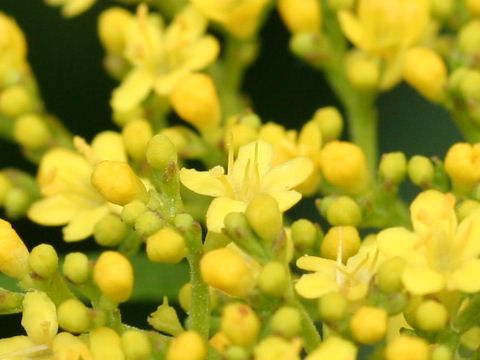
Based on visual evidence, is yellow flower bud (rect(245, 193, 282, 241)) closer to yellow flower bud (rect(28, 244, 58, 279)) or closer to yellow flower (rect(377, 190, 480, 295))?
yellow flower (rect(377, 190, 480, 295))

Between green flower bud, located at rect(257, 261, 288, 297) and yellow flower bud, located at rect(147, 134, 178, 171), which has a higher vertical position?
yellow flower bud, located at rect(147, 134, 178, 171)

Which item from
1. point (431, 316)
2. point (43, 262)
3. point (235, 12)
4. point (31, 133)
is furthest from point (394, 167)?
point (31, 133)

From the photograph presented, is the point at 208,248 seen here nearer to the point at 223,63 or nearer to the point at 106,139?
the point at 106,139

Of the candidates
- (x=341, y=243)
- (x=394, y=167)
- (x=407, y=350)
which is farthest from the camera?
(x=394, y=167)

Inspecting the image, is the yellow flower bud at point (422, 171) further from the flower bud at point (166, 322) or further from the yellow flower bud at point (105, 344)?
the yellow flower bud at point (105, 344)

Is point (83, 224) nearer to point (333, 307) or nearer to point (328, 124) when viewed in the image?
point (328, 124)

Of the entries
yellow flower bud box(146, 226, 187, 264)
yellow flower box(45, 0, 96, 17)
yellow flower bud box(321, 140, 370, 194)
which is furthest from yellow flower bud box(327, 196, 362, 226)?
yellow flower box(45, 0, 96, 17)

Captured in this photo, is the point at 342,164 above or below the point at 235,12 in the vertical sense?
below
